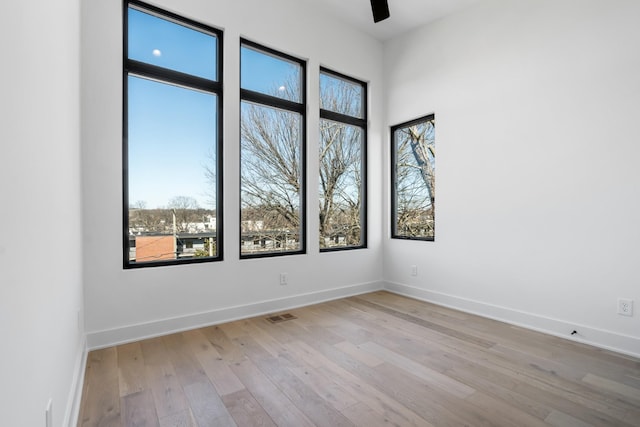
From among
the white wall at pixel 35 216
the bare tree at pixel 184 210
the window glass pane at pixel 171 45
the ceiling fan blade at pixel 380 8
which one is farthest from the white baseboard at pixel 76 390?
the ceiling fan blade at pixel 380 8

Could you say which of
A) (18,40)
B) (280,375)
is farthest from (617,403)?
(18,40)

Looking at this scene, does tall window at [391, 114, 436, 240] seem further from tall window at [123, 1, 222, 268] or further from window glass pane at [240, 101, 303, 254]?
tall window at [123, 1, 222, 268]

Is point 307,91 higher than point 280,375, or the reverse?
point 307,91

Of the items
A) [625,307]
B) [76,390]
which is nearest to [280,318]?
[76,390]

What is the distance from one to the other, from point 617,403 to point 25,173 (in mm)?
2830

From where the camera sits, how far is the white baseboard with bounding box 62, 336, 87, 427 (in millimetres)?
1521

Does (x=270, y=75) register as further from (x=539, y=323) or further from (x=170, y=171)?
(x=539, y=323)

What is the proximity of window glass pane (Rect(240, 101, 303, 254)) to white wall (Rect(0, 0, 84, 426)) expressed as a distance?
1691mm

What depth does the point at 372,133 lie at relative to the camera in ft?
14.0

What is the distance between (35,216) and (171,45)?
240 cm

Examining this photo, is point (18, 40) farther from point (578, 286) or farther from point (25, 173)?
point (578, 286)

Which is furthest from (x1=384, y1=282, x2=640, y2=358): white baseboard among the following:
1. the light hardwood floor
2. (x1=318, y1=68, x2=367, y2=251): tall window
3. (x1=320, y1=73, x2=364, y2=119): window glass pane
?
(x1=320, y1=73, x2=364, y2=119): window glass pane

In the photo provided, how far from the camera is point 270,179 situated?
11.5ft

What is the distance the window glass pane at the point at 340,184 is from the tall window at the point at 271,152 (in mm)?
346
